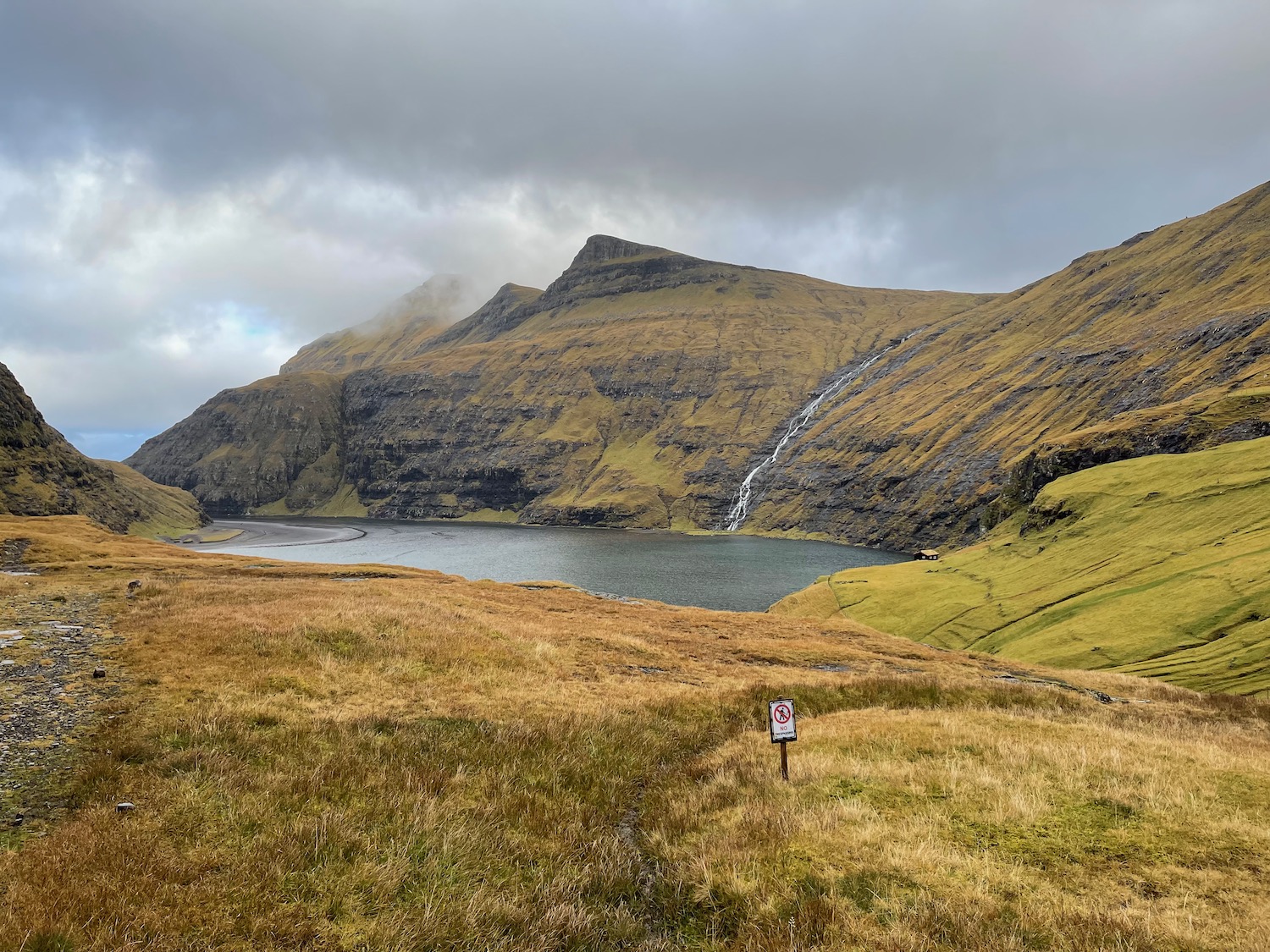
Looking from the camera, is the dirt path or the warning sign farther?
the warning sign

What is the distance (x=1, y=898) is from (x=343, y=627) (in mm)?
15612

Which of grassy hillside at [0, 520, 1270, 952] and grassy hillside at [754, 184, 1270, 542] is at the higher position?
grassy hillside at [754, 184, 1270, 542]

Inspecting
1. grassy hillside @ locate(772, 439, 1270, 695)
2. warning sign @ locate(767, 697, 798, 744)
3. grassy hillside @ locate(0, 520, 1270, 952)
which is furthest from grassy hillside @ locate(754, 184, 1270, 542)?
warning sign @ locate(767, 697, 798, 744)

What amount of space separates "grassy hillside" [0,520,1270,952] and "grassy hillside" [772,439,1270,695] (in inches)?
818

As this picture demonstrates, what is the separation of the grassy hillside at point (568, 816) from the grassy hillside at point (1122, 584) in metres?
20.8

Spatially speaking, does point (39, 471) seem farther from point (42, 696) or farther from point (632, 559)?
point (42, 696)

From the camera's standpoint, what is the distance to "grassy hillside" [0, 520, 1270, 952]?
7.30 meters

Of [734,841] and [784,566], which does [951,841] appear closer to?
[734,841]

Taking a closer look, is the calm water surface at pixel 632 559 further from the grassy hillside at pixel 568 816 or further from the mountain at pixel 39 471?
the grassy hillside at pixel 568 816

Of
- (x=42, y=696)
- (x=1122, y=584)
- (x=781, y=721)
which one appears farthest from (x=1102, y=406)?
(x=42, y=696)

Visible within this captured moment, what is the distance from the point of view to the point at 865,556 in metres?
149

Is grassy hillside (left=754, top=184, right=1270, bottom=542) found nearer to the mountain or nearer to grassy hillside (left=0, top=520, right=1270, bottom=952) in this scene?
grassy hillside (left=0, top=520, right=1270, bottom=952)

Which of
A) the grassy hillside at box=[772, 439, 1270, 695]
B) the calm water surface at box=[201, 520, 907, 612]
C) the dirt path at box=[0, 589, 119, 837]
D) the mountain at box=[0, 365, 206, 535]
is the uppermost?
the mountain at box=[0, 365, 206, 535]

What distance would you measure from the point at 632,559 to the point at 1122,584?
332 ft
